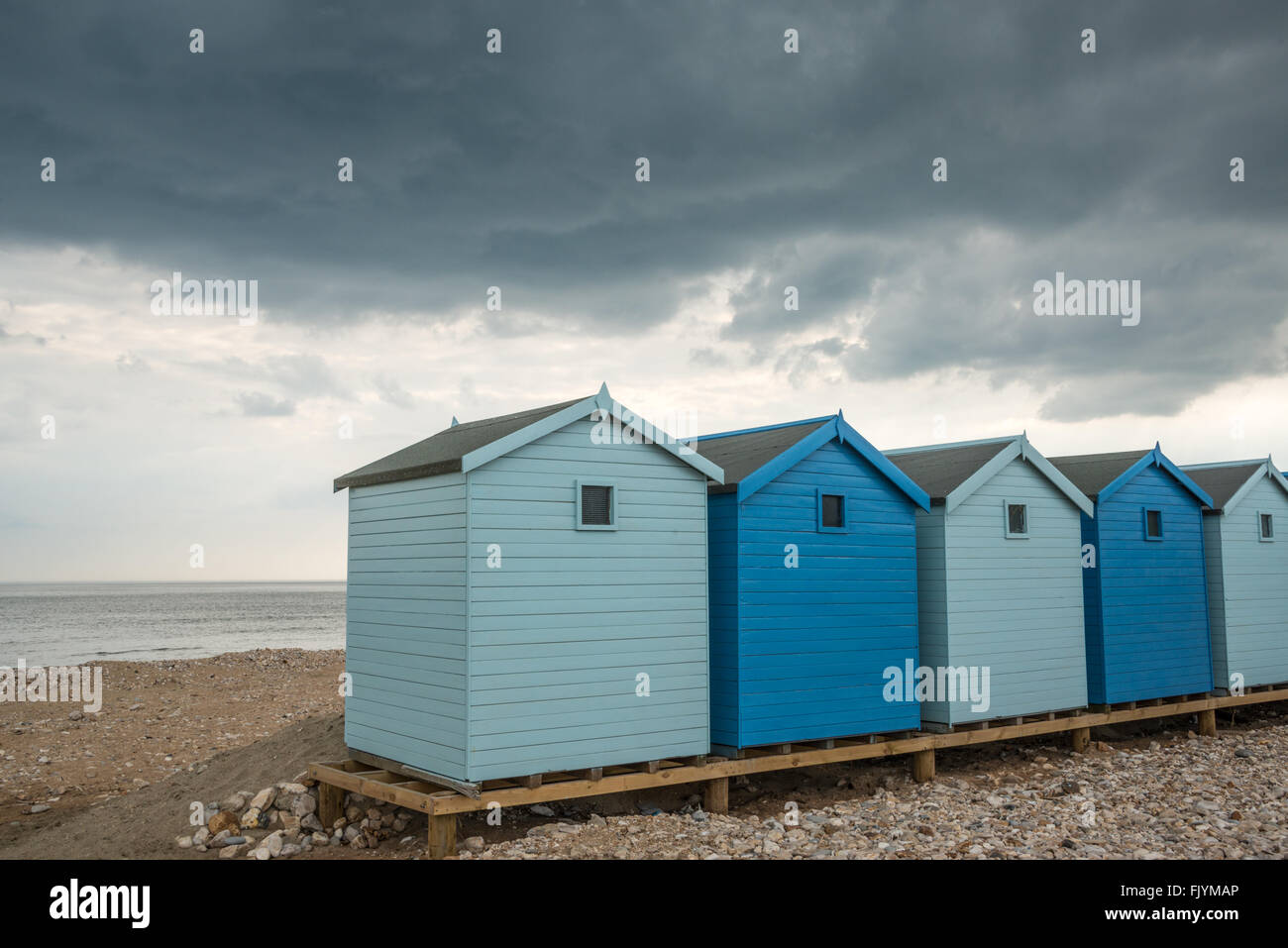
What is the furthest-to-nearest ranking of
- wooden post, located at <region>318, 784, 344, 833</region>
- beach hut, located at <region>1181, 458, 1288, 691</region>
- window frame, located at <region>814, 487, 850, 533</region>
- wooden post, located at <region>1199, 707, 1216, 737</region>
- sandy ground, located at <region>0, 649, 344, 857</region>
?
beach hut, located at <region>1181, 458, 1288, 691</region> → wooden post, located at <region>1199, 707, 1216, 737</region> → sandy ground, located at <region>0, 649, 344, 857</region> → window frame, located at <region>814, 487, 850, 533</region> → wooden post, located at <region>318, 784, 344, 833</region>

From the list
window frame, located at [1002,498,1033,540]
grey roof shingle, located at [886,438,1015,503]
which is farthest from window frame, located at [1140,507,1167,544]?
grey roof shingle, located at [886,438,1015,503]

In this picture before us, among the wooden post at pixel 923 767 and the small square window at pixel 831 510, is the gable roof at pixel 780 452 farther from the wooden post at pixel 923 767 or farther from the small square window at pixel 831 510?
the wooden post at pixel 923 767

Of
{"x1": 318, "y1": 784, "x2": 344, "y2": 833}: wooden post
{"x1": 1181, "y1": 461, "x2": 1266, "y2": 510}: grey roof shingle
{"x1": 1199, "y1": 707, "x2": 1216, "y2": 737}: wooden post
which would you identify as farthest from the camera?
{"x1": 1181, "y1": 461, "x2": 1266, "y2": 510}: grey roof shingle

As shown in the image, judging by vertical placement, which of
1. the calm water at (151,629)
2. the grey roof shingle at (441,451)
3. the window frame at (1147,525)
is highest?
the grey roof shingle at (441,451)

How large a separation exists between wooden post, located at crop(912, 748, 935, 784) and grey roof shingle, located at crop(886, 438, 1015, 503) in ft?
12.1

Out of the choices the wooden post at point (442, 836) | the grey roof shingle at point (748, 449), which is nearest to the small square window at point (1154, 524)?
the grey roof shingle at point (748, 449)

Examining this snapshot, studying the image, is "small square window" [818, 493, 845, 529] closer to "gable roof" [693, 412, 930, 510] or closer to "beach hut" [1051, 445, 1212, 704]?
"gable roof" [693, 412, 930, 510]

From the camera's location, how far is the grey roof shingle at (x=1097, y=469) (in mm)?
17297

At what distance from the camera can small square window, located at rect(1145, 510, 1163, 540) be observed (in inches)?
709

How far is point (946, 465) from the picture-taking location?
15.8 meters

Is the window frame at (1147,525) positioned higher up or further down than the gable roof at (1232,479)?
further down


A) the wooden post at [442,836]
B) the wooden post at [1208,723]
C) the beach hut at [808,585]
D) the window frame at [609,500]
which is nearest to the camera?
the wooden post at [442,836]

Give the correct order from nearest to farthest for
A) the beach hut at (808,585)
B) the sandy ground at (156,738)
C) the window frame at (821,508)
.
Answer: the beach hut at (808,585) < the window frame at (821,508) < the sandy ground at (156,738)

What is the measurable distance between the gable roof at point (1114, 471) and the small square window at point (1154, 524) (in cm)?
82
